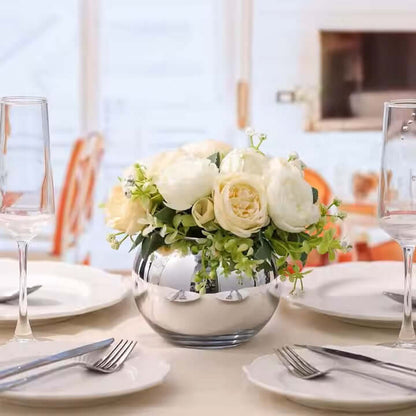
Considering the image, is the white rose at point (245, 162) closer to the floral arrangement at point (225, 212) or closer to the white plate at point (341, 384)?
the floral arrangement at point (225, 212)

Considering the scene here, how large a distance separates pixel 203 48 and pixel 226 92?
24 cm

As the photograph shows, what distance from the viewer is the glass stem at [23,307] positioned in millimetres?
1163

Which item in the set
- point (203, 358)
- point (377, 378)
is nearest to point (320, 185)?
point (203, 358)

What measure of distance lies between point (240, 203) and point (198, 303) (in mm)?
145

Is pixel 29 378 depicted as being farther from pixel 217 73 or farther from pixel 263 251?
pixel 217 73

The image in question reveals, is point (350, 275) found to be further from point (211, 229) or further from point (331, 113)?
point (331, 113)

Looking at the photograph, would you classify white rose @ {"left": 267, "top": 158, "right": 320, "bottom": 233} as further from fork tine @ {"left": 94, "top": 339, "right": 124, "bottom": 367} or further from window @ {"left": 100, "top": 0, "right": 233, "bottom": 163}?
window @ {"left": 100, "top": 0, "right": 233, "bottom": 163}

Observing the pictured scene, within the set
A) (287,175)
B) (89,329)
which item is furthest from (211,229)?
(89,329)

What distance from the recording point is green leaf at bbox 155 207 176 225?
1165mm

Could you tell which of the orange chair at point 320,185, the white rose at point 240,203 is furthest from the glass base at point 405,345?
the orange chair at point 320,185

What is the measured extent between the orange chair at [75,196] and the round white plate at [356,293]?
1479mm

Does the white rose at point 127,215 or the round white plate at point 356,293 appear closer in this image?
the white rose at point 127,215

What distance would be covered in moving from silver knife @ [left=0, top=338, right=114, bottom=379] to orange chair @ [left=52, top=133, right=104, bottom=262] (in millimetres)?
1790

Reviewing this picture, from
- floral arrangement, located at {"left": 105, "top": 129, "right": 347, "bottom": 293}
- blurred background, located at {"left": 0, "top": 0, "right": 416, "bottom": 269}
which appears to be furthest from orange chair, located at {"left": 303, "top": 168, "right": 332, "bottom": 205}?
blurred background, located at {"left": 0, "top": 0, "right": 416, "bottom": 269}
